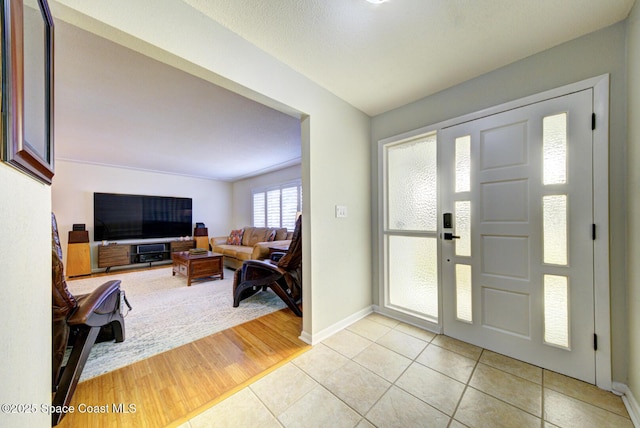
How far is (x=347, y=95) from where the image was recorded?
91.1 inches

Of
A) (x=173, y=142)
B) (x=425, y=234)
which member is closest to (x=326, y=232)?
(x=425, y=234)

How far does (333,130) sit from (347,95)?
403 mm

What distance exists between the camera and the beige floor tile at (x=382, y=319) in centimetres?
240

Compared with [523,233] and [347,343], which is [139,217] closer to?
[347,343]

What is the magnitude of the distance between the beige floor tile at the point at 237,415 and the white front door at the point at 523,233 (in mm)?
1736

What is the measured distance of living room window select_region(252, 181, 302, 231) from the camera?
5461 millimetres

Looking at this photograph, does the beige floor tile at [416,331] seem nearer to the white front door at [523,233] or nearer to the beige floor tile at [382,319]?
the beige floor tile at [382,319]

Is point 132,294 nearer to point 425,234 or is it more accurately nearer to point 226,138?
point 226,138

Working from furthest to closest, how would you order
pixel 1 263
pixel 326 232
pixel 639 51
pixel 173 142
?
pixel 173 142 < pixel 326 232 < pixel 639 51 < pixel 1 263

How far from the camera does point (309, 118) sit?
2045 mm

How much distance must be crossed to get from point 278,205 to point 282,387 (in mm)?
4591

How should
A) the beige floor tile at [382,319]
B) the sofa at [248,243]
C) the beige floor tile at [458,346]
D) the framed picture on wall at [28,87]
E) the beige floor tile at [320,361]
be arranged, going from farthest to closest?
1. the sofa at [248,243]
2. the beige floor tile at [382,319]
3. the beige floor tile at [458,346]
4. the beige floor tile at [320,361]
5. the framed picture on wall at [28,87]

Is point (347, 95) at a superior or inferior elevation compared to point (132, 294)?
superior

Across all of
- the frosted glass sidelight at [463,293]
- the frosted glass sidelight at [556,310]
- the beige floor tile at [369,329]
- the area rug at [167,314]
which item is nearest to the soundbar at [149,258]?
the area rug at [167,314]
